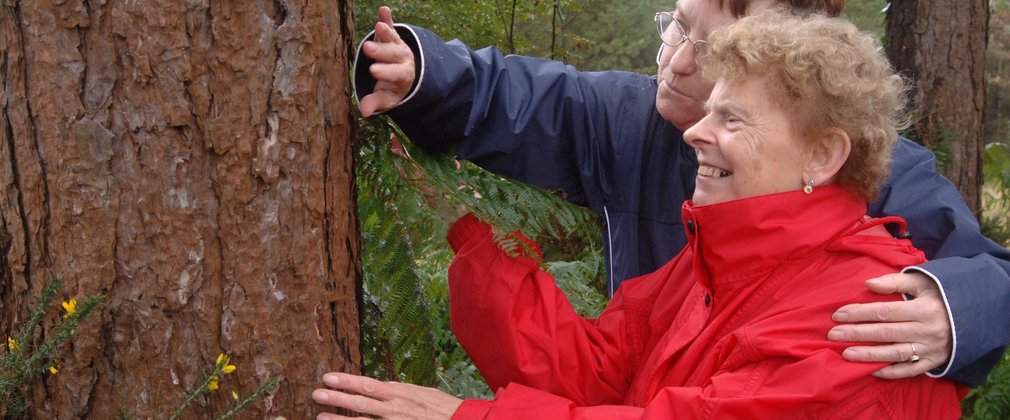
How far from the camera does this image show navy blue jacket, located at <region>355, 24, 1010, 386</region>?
2166mm

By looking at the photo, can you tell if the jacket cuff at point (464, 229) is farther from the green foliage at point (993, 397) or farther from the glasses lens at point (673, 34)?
the green foliage at point (993, 397)

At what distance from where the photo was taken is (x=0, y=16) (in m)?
1.77

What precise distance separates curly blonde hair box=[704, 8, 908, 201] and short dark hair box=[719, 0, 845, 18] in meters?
0.29

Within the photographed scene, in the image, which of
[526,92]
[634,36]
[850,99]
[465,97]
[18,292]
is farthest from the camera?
[634,36]

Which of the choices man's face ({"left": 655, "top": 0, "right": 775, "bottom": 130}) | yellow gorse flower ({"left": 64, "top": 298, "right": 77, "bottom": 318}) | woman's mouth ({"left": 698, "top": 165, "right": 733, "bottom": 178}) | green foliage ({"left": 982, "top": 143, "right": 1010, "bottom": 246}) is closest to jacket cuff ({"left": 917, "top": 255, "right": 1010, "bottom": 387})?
woman's mouth ({"left": 698, "top": 165, "right": 733, "bottom": 178})

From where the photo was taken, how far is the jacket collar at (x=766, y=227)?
6.88 feet

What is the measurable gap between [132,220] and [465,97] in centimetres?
87

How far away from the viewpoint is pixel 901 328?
6.65 ft

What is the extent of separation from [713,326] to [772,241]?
245 mm

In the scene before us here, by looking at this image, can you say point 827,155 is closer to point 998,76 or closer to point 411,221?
point 411,221

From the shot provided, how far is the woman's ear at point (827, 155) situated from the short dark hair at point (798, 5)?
520mm

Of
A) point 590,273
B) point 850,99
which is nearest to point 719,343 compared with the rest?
point 850,99

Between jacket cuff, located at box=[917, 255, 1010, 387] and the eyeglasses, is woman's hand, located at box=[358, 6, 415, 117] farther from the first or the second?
jacket cuff, located at box=[917, 255, 1010, 387]

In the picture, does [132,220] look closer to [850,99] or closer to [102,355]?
[102,355]
